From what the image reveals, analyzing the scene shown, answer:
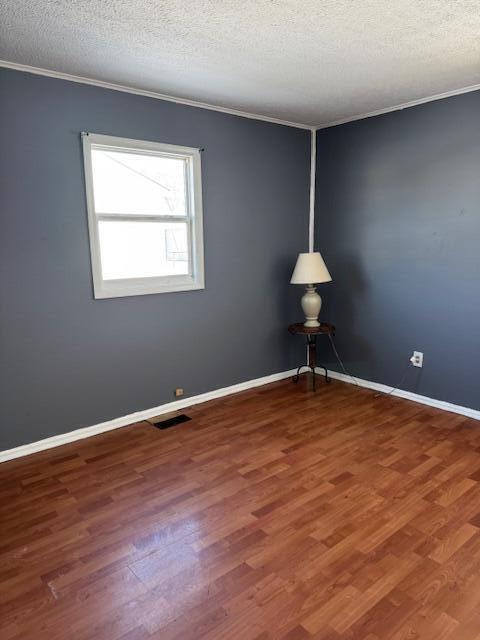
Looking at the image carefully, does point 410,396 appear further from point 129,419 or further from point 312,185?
point 129,419

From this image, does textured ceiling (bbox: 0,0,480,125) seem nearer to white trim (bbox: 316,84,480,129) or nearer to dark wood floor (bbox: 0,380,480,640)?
white trim (bbox: 316,84,480,129)

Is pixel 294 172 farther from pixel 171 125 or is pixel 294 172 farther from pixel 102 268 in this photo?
pixel 102 268

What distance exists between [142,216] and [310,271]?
1511mm

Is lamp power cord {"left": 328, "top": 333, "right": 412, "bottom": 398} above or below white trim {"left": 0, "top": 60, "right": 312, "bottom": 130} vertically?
below

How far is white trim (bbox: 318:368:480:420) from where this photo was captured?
334cm

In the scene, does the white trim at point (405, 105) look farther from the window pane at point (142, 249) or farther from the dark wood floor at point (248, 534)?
the dark wood floor at point (248, 534)

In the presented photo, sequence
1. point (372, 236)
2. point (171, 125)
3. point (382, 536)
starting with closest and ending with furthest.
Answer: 1. point (382, 536)
2. point (171, 125)
3. point (372, 236)

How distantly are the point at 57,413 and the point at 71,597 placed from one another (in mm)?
1449

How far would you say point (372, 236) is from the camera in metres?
3.82

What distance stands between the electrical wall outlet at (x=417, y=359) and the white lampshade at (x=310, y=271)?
0.99 m

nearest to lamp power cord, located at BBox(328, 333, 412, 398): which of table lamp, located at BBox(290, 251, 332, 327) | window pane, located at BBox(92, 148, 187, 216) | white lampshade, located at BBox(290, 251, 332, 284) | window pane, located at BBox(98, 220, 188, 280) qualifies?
table lamp, located at BBox(290, 251, 332, 327)

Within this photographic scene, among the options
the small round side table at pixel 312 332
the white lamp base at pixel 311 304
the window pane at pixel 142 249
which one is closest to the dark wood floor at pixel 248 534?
the small round side table at pixel 312 332

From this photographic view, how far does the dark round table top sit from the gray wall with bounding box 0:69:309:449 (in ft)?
0.86

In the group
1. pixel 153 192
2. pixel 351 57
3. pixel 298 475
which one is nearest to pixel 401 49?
pixel 351 57
